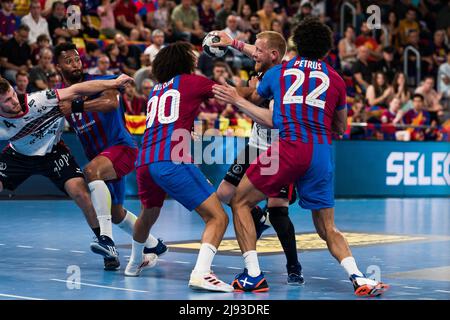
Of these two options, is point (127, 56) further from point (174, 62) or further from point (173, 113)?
point (173, 113)

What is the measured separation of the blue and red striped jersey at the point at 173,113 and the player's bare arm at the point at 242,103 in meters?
0.15

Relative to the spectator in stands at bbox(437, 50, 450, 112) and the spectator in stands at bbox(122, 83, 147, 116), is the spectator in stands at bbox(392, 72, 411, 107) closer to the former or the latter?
the spectator in stands at bbox(437, 50, 450, 112)

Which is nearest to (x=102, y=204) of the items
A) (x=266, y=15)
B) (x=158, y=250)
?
(x=158, y=250)

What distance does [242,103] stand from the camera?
8055 mm

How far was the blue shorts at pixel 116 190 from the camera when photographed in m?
9.88

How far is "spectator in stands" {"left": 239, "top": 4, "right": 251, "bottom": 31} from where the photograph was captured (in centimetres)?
2194

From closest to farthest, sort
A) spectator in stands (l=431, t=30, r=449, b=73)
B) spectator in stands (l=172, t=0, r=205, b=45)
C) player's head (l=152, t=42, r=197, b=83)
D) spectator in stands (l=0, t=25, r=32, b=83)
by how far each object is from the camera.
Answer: player's head (l=152, t=42, r=197, b=83), spectator in stands (l=0, t=25, r=32, b=83), spectator in stands (l=172, t=0, r=205, b=45), spectator in stands (l=431, t=30, r=449, b=73)

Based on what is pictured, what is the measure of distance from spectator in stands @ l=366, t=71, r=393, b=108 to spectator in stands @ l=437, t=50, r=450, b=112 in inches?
98.3

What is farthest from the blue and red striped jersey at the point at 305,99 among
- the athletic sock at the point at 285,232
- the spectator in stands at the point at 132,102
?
the spectator in stands at the point at 132,102

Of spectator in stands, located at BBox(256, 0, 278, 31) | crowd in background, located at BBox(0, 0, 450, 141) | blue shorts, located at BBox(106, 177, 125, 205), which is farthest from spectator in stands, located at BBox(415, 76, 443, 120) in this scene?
blue shorts, located at BBox(106, 177, 125, 205)

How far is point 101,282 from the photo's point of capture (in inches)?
330

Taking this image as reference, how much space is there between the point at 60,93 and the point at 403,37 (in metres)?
17.9

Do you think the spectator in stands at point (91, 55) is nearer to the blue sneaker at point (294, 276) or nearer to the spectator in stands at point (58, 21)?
the spectator in stands at point (58, 21)
